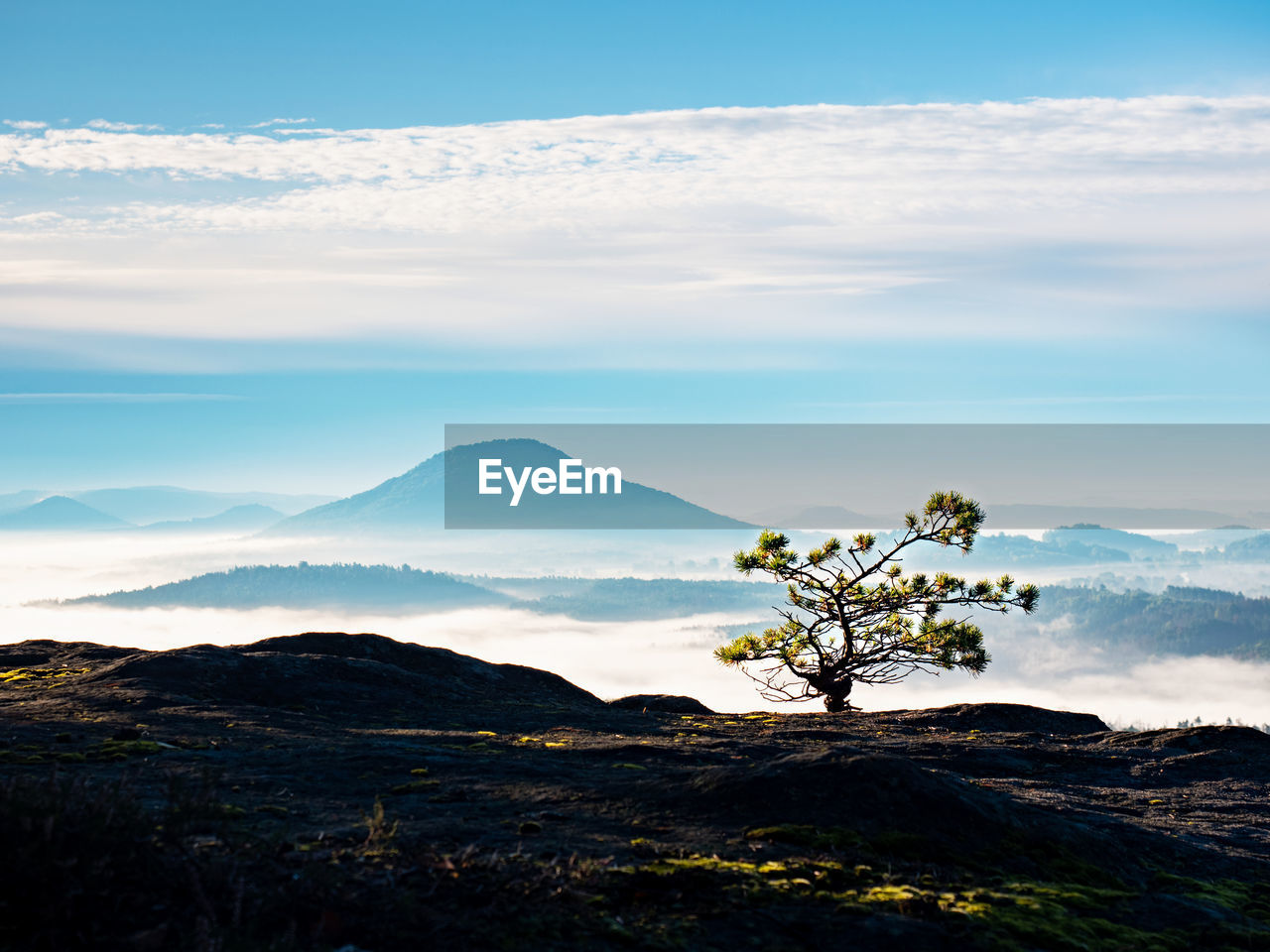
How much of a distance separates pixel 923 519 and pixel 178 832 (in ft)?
121

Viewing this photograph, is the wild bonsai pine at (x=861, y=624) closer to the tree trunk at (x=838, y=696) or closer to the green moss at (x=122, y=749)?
the tree trunk at (x=838, y=696)

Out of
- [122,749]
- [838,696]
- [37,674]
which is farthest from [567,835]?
[838,696]

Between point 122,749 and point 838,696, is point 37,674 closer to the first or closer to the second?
point 122,749

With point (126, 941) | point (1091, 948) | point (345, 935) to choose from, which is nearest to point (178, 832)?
point (126, 941)

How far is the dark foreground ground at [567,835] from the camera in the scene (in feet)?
40.1

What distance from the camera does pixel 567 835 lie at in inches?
654

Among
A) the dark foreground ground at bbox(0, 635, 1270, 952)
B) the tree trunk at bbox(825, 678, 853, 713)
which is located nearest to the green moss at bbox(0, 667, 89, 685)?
the dark foreground ground at bbox(0, 635, 1270, 952)

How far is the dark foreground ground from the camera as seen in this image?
12.2 metres

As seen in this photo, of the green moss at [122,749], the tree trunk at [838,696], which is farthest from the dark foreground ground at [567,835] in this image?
the tree trunk at [838,696]

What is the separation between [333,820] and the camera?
664 inches

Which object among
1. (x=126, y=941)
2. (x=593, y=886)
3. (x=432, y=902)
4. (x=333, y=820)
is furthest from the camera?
(x=333, y=820)

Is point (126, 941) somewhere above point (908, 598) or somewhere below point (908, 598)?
below

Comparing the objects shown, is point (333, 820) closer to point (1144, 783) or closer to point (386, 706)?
point (386, 706)

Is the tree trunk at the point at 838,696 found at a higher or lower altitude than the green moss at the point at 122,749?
lower
